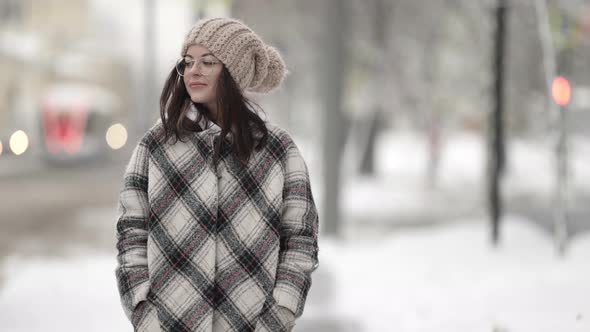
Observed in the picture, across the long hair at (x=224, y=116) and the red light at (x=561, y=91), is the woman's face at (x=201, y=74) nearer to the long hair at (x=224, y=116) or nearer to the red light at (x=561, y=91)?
the long hair at (x=224, y=116)

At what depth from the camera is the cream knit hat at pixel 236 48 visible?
2660 mm

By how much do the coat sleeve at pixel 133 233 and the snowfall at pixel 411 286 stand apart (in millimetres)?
2897

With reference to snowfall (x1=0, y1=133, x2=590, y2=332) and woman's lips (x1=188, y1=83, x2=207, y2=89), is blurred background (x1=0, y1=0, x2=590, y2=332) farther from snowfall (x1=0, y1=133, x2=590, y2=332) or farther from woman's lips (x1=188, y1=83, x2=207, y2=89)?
woman's lips (x1=188, y1=83, x2=207, y2=89)

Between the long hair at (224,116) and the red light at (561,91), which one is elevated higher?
the long hair at (224,116)

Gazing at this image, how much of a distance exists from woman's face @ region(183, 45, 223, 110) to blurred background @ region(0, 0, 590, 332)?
15.5 inches

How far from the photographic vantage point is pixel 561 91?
7.18 metres

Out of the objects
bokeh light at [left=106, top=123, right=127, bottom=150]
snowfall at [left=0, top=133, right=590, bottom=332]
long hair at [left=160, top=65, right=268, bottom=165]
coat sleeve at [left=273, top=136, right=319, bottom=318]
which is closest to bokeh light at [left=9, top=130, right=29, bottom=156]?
bokeh light at [left=106, top=123, right=127, bottom=150]

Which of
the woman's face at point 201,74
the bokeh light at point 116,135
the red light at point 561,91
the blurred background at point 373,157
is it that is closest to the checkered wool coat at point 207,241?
the woman's face at point 201,74

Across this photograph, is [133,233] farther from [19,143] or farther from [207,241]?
[19,143]

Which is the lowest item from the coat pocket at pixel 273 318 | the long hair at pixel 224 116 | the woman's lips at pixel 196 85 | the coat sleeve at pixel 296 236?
the coat pocket at pixel 273 318

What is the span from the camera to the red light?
7153 mm

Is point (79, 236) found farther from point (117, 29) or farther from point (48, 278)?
point (117, 29)

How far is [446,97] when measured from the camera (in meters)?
21.1

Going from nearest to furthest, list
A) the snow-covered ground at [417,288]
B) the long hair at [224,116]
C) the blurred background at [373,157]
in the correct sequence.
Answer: the long hair at [224,116] < the snow-covered ground at [417,288] < the blurred background at [373,157]
